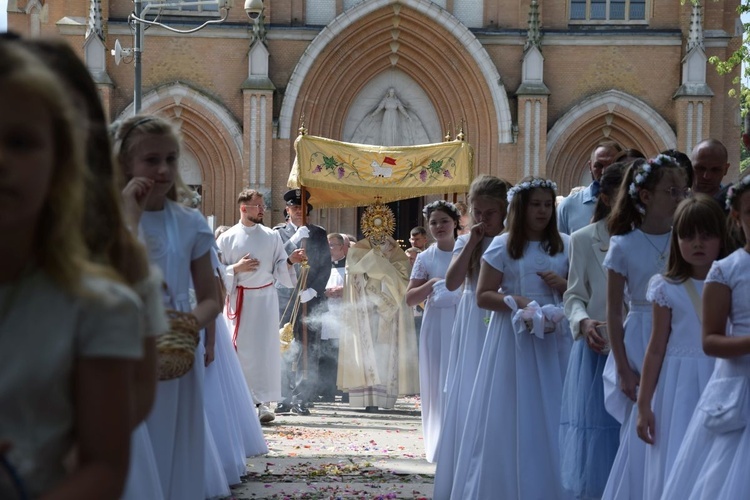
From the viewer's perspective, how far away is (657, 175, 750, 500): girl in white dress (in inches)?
196

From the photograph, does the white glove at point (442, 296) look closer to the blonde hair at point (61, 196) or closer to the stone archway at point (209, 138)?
the blonde hair at point (61, 196)

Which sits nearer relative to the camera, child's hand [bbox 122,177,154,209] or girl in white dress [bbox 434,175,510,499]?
child's hand [bbox 122,177,154,209]

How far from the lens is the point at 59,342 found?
2117mm

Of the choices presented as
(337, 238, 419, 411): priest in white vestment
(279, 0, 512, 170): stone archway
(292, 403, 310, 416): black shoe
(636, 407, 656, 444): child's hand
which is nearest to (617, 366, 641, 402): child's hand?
(636, 407, 656, 444): child's hand

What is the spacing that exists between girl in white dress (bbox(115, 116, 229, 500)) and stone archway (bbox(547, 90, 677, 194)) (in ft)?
83.9

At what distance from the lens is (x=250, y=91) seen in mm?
29891

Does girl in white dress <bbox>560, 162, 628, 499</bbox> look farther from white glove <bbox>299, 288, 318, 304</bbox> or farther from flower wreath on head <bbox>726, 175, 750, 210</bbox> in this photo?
white glove <bbox>299, 288, 318, 304</bbox>

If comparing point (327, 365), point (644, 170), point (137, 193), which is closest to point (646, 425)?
point (644, 170)

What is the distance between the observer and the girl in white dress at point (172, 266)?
5113 millimetres

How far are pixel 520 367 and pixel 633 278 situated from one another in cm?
116

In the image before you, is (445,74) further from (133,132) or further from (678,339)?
(133,132)

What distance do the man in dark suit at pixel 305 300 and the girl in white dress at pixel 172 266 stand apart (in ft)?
32.6

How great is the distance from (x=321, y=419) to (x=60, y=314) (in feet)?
39.8

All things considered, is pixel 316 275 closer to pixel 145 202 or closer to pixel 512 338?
pixel 512 338
